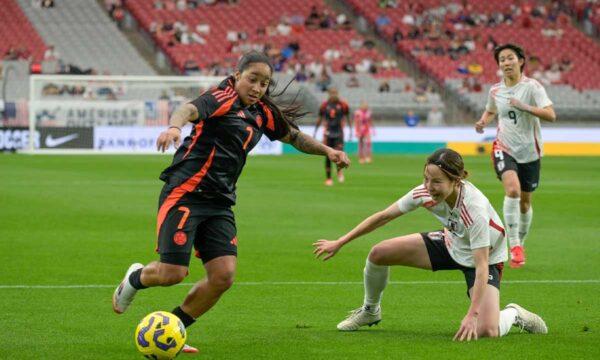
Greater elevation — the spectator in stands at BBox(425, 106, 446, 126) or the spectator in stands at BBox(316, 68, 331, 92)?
the spectator in stands at BBox(316, 68, 331, 92)

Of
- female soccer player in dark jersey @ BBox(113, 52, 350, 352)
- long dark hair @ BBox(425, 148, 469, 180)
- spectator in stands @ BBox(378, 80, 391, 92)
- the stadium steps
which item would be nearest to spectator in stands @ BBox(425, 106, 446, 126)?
spectator in stands @ BBox(378, 80, 391, 92)

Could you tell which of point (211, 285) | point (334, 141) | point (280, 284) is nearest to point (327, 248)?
point (211, 285)

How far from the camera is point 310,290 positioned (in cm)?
1055

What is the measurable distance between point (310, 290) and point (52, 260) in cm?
351

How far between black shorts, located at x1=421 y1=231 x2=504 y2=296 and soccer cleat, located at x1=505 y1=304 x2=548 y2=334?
0.29 metres

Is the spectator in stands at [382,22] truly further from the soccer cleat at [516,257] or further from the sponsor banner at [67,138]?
the soccer cleat at [516,257]

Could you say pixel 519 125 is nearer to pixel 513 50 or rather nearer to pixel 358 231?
pixel 513 50

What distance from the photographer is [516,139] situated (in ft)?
43.0

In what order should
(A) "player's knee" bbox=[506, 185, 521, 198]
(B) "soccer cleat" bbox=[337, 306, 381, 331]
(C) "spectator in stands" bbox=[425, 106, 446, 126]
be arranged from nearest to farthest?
(B) "soccer cleat" bbox=[337, 306, 381, 331], (A) "player's knee" bbox=[506, 185, 521, 198], (C) "spectator in stands" bbox=[425, 106, 446, 126]

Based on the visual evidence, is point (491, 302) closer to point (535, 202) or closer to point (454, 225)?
point (454, 225)

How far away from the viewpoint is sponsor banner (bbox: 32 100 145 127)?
39.5 m

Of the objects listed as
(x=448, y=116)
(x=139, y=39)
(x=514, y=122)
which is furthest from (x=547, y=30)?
(x=514, y=122)

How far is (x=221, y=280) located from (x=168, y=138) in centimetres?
135

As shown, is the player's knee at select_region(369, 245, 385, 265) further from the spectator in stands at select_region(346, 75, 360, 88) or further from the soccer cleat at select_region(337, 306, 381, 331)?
the spectator in stands at select_region(346, 75, 360, 88)
